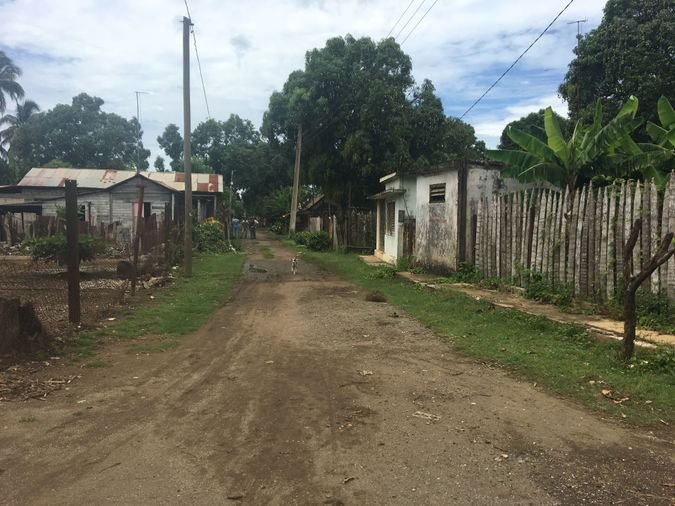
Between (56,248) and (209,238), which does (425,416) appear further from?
(209,238)

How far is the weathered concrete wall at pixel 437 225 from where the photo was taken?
14359mm

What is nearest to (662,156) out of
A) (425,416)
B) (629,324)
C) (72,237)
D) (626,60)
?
(629,324)

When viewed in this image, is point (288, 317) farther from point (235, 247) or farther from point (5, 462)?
point (235, 247)

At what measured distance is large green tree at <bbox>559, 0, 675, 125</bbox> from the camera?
18.1 metres

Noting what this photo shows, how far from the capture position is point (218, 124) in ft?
213

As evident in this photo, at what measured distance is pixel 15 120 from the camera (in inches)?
2216

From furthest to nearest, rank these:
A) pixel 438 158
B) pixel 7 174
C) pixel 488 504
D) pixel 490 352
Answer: pixel 7 174
pixel 438 158
pixel 490 352
pixel 488 504

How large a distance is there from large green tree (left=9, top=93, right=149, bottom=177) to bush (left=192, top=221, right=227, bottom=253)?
37.1 m

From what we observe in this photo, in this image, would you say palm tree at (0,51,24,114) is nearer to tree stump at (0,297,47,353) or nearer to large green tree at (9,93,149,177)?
large green tree at (9,93,149,177)

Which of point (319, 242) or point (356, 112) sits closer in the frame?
point (356, 112)

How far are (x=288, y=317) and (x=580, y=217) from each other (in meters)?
5.41

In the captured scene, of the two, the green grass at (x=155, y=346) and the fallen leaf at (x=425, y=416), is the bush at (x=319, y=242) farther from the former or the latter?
the fallen leaf at (x=425, y=416)

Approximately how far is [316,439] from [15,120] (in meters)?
63.7

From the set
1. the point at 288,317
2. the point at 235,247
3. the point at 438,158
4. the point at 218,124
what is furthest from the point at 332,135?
the point at 218,124
